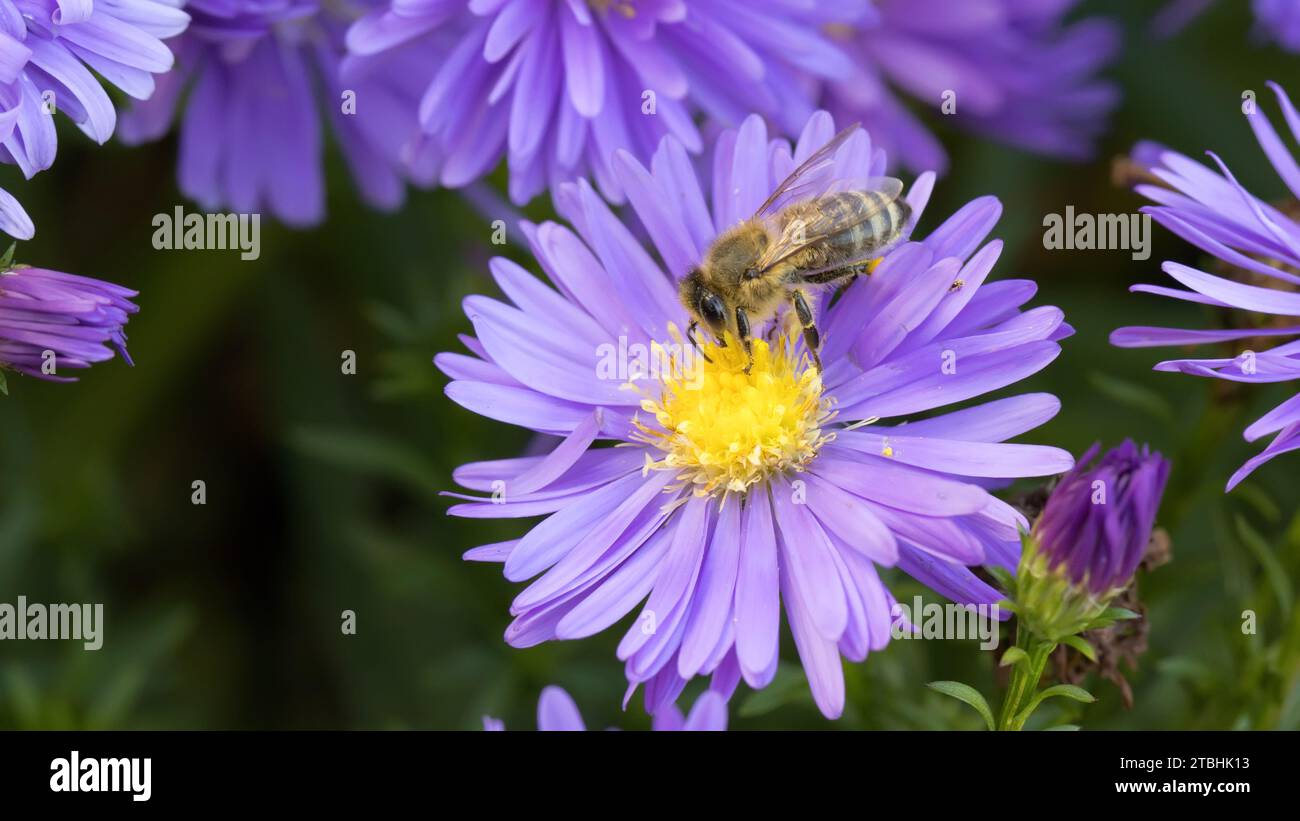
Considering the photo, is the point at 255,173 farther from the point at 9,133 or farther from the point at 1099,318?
the point at 1099,318

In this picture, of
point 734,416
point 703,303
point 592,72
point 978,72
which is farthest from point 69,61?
point 978,72

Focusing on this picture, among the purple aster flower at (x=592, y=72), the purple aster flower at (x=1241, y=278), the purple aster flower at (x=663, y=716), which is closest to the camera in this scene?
the purple aster flower at (x=663, y=716)

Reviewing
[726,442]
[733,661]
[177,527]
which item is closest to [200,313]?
[177,527]

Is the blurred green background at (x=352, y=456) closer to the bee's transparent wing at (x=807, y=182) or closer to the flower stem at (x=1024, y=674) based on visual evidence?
the flower stem at (x=1024, y=674)

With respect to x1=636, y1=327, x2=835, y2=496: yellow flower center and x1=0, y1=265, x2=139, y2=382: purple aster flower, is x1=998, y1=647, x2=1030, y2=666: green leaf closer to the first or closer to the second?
x1=636, y1=327, x2=835, y2=496: yellow flower center

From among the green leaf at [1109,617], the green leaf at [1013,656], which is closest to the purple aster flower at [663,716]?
the green leaf at [1013,656]

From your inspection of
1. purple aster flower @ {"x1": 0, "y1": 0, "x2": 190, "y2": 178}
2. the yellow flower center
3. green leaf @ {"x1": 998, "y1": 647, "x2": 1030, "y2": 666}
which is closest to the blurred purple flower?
green leaf @ {"x1": 998, "y1": 647, "x2": 1030, "y2": 666}
